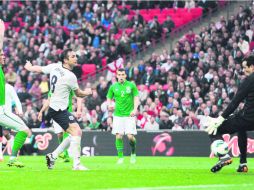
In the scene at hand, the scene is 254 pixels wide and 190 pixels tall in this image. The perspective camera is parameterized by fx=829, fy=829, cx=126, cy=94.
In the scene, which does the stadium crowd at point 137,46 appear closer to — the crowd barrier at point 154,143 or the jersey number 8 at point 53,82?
the crowd barrier at point 154,143

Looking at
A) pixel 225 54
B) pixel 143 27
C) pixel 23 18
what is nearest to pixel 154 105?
pixel 225 54

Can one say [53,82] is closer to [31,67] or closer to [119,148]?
[31,67]

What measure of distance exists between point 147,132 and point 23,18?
1687 cm

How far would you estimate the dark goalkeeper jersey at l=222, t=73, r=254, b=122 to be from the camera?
14.7 m

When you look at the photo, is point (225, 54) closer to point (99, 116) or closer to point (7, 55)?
point (99, 116)

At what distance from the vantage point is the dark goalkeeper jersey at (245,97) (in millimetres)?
14719

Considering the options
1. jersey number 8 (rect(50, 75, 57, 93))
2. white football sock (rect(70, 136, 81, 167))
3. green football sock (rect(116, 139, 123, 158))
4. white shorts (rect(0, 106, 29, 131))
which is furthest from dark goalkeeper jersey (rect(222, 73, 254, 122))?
green football sock (rect(116, 139, 123, 158))

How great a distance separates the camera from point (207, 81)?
31.3 m

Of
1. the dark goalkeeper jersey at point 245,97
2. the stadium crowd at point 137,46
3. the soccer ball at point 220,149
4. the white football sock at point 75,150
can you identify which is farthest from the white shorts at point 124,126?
the stadium crowd at point 137,46

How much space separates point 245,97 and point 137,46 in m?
22.7

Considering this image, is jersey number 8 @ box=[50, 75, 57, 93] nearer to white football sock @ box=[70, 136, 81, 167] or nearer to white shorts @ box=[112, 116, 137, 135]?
white football sock @ box=[70, 136, 81, 167]

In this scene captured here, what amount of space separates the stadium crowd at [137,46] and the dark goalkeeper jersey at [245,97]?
13698 mm

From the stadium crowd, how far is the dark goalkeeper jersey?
44.9 ft

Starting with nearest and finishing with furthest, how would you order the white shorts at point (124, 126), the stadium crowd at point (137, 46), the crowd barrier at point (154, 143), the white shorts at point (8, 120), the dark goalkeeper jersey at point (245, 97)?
1. the dark goalkeeper jersey at point (245, 97)
2. the white shorts at point (8, 120)
3. the white shorts at point (124, 126)
4. the crowd barrier at point (154, 143)
5. the stadium crowd at point (137, 46)
